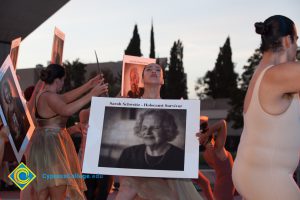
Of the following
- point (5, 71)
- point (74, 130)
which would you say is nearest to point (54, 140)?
point (5, 71)

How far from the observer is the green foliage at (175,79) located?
197 ft

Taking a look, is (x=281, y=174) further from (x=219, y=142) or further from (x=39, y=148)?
(x=219, y=142)

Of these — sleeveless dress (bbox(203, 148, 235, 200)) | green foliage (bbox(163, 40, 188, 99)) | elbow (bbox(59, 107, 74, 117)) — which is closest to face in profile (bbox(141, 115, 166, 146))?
elbow (bbox(59, 107, 74, 117))

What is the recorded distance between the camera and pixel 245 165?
10.3ft

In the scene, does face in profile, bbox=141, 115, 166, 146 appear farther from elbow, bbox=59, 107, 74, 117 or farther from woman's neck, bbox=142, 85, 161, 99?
elbow, bbox=59, 107, 74, 117

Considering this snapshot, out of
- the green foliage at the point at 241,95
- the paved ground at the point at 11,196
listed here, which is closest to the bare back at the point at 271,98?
the paved ground at the point at 11,196

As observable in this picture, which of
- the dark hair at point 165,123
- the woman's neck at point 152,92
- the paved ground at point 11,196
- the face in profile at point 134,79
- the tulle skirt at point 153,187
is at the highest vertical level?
the face in profile at point 134,79

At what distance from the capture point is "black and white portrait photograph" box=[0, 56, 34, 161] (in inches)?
204

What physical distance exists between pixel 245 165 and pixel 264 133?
0.22 m

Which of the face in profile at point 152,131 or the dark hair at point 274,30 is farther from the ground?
the dark hair at point 274,30

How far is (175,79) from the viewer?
61625 millimetres

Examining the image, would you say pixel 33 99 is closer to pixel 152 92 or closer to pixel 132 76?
pixel 132 76

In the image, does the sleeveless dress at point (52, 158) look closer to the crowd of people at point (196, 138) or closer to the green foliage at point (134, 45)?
the crowd of people at point (196, 138)

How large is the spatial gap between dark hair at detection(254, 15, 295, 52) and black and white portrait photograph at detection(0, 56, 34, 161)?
2.66m
